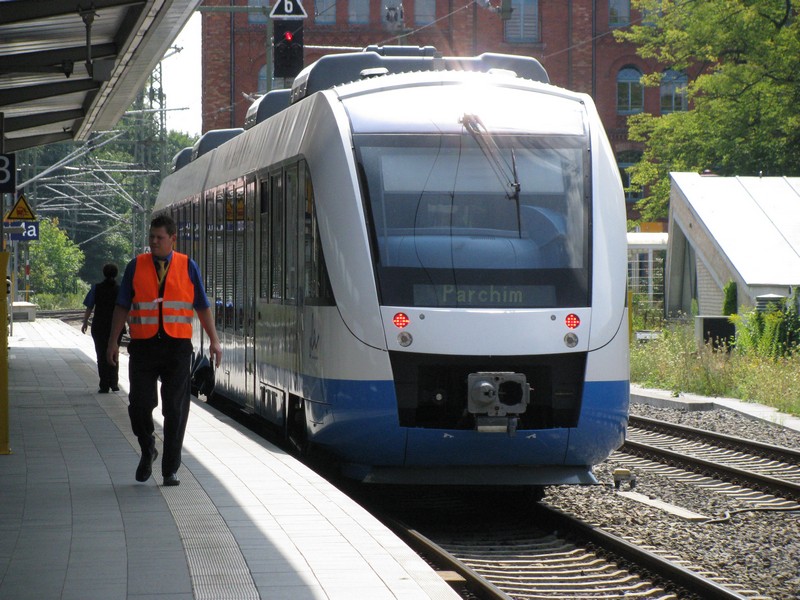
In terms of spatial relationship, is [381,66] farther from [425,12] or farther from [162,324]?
[425,12]

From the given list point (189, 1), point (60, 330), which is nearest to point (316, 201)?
point (189, 1)

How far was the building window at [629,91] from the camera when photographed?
204 ft

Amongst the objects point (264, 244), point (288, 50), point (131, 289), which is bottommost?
point (131, 289)

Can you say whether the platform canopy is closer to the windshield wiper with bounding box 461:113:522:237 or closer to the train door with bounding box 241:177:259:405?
the train door with bounding box 241:177:259:405

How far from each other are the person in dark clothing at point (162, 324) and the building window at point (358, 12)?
5214 cm

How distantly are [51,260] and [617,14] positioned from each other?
94.4 feet

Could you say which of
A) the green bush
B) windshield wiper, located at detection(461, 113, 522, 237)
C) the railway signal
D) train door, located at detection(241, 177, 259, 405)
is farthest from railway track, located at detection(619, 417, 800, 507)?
the railway signal

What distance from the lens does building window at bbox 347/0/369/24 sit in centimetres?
6012

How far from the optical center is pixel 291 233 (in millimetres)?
11367

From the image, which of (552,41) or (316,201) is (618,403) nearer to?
(316,201)

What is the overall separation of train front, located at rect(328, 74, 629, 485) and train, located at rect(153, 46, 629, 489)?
1cm

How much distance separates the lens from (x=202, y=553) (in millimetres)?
6977

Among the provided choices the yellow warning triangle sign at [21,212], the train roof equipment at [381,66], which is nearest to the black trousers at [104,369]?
the train roof equipment at [381,66]

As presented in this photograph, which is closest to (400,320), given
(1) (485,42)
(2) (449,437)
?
(2) (449,437)
